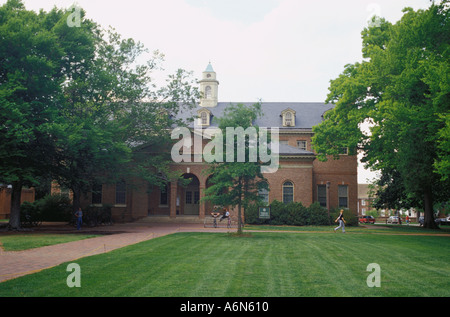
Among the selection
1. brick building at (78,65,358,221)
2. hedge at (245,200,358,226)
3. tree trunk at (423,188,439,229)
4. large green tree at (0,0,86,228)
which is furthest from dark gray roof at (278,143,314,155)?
large green tree at (0,0,86,228)

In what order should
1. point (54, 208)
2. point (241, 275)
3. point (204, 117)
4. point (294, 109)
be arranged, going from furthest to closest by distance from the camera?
point (294, 109), point (204, 117), point (54, 208), point (241, 275)

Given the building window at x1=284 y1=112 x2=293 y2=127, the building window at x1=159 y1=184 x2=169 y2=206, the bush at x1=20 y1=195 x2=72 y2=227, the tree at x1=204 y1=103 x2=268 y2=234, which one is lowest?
the bush at x1=20 y1=195 x2=72 y2=227

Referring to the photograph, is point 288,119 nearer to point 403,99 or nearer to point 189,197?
point 189,197

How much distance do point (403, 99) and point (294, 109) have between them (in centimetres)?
2696

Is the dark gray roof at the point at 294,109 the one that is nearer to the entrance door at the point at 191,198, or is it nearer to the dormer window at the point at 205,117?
the dormer window at the point at 205,117

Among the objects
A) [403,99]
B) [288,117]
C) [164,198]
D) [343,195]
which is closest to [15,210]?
[164,198]

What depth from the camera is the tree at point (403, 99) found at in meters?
21.7

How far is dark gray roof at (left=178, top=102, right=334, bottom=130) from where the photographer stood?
4978 centimetres

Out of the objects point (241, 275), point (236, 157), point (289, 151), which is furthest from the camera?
point (289, 151)

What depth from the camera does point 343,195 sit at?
44625mm

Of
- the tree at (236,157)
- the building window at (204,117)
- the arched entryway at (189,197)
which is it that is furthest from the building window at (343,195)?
the tree at (236,157)

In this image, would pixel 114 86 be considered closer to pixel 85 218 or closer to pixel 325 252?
pixel 85 218

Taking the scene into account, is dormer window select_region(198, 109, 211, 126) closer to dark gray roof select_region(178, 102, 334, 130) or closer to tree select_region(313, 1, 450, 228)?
dark gray roof select_region(178, 102, 334, 130)

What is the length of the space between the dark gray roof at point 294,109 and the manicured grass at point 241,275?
35063mm
